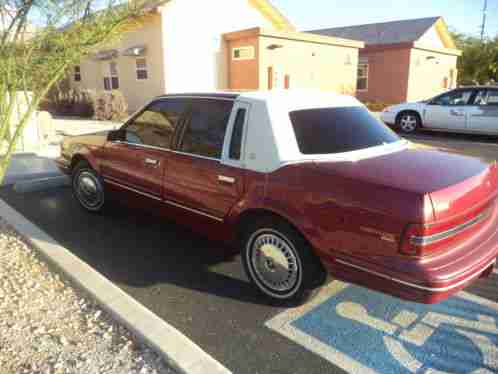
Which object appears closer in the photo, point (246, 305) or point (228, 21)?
point (246, 305)

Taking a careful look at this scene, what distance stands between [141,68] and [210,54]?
314cm

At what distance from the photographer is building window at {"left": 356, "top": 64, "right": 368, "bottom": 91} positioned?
1003 inches

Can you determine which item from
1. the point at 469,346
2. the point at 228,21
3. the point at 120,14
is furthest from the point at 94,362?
the point at 228,21

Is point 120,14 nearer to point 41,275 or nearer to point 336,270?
point 41,275

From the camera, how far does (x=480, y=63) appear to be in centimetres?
3228

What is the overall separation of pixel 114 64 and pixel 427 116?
1484 centimetres

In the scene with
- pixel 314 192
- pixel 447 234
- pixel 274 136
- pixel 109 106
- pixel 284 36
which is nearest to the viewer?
pixel 447 234

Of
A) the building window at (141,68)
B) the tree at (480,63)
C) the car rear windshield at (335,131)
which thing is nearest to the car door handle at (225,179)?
the car rear windshield at (335,131)

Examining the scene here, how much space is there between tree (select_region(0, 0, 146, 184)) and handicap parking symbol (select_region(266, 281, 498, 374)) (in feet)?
8.58

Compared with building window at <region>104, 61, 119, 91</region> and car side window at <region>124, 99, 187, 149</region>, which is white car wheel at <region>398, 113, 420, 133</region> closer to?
car side window at <region>124, 99, 187, 149</region>

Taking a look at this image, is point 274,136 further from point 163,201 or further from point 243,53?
point 243,53

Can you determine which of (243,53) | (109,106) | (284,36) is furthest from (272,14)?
(109,106)

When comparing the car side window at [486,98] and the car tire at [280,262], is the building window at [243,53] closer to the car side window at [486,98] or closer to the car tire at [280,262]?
the car side window at [486,98]

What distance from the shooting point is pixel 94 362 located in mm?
2531
